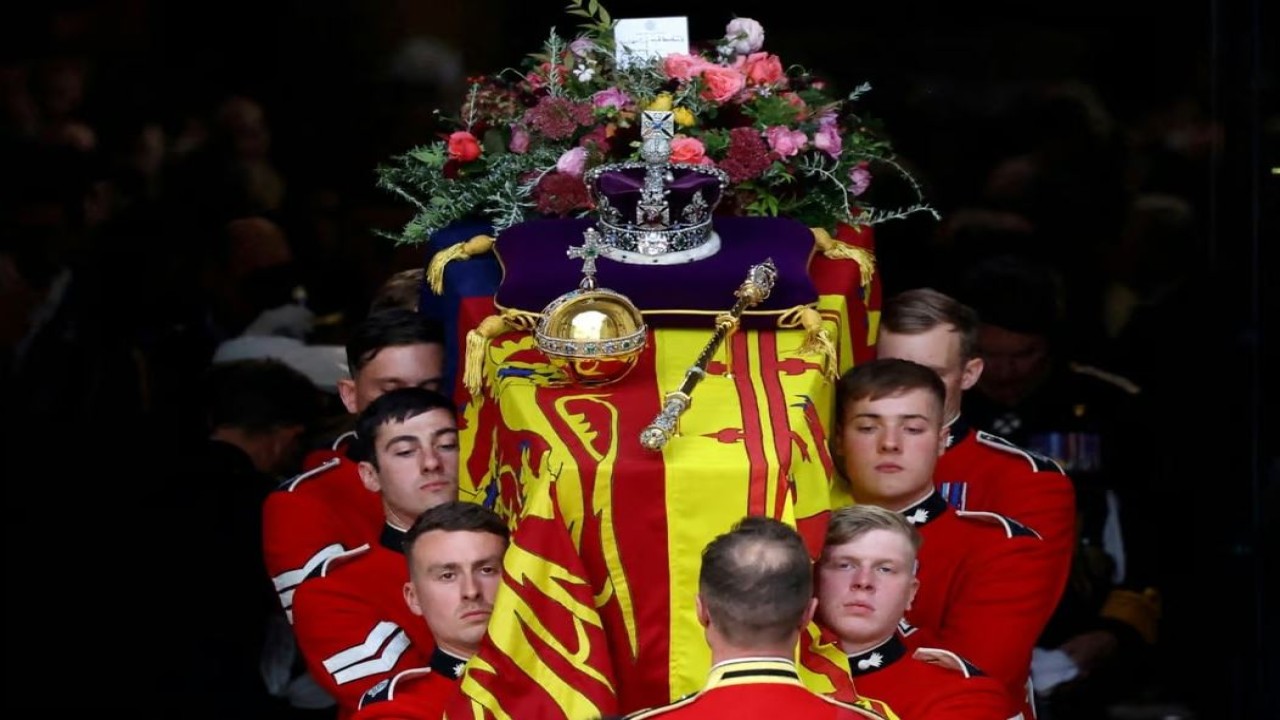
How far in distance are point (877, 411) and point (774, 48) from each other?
6.94 feet

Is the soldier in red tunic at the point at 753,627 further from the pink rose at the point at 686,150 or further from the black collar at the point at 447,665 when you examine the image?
the pink rose at the point at 686,150

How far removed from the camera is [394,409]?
251 inches

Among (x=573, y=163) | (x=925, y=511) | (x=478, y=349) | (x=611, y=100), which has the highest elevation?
(x=611, y=100)

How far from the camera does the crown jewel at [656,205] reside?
621 centimetres

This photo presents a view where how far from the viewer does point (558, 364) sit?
5887 mm

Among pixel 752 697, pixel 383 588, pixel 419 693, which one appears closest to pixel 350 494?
pixel 383 588

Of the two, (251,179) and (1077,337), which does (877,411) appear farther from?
(251,179)

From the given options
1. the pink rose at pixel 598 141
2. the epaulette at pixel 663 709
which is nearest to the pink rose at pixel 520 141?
the pink rose at pixel 598 141

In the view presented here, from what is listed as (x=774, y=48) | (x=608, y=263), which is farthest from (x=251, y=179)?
(x=608, y=263)

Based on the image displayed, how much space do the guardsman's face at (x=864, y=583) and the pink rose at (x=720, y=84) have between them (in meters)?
1.39

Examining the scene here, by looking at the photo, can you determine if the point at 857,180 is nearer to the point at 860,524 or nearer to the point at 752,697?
the point at 860,524

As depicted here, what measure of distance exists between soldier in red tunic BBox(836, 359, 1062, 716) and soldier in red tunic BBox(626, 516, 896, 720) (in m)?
0.93

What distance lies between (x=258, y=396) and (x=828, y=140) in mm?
1808

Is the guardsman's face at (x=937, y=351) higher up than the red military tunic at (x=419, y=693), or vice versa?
the guardsman's face at (x=937, y=351)
